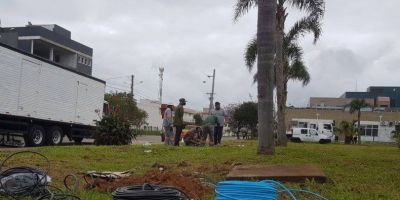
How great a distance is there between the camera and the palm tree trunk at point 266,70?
14500 mm

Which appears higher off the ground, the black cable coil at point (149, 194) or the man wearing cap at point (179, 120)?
the man wearing cap at point (179, 120)

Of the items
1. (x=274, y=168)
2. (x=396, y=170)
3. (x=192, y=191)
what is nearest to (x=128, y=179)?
(x=192, y=191)

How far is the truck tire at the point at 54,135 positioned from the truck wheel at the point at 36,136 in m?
0.45

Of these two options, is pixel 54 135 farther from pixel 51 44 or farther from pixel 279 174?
pixel 51 44

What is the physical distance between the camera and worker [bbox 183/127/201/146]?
2231cm

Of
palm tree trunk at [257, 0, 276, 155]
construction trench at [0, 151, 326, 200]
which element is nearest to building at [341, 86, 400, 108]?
palm tree trunk at [257, 0, 276, 155]

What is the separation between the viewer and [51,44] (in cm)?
5784

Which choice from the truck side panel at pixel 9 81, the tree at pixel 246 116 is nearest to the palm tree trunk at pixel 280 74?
Answer: the truck side panel at pixel 9 81

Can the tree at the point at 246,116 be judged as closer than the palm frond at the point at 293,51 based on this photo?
No

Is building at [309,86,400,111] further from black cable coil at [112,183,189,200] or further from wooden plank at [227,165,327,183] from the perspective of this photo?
black cable coil at [112,183,189,200]

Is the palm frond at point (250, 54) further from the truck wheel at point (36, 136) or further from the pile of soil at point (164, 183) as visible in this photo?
the pile of soil at point (164, 183)

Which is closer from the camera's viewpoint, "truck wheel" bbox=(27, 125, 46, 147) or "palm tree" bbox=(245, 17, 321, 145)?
"truck wheel" bbox=(27, 125, 46, 147)

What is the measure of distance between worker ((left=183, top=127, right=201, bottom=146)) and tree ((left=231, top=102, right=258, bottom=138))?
4140 cm

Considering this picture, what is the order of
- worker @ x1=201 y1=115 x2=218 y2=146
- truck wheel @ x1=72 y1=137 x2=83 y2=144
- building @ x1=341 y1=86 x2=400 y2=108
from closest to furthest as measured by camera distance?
1. worker @ x1=201 y1=115 x2=218 y2=146
2. truck wheel @ x1=72 y1=137 x2=83 y2=144
3. building @ x1=341 y1=86 x2=400 y2=108
